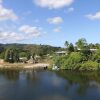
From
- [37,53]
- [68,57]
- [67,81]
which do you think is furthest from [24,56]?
[67,81]

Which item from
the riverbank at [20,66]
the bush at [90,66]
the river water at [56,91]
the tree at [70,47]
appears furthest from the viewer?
the tree at [70,47]

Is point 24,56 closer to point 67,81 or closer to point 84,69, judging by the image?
point 84,69

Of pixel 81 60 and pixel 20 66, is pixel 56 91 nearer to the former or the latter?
pixel 81 60

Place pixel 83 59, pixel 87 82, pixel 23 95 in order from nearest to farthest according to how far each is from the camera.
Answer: pixel 23 95 < pixel 87 82 < pixel 83 59

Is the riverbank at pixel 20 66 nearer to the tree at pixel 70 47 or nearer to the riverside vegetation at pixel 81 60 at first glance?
the riverside vegetation at pixel 81 60

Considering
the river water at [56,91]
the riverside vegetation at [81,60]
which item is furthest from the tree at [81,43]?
the river water at [56,91]

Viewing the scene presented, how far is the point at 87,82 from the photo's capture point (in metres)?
45.1

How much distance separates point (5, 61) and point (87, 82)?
139 feet

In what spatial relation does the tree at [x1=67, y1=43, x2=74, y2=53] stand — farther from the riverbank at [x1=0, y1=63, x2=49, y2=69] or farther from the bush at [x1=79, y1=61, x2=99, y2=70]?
the bush at [x1=79, y1=61, x2=99, y2=70]

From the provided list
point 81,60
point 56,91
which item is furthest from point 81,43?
point 56,91

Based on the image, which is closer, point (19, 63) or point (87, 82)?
point (87, 82)

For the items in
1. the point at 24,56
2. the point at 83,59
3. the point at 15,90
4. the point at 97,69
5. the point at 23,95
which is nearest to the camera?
the point at 23,95

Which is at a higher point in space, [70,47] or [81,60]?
[70,47]

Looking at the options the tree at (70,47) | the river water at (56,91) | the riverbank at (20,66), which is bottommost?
the river water at (56,91)
